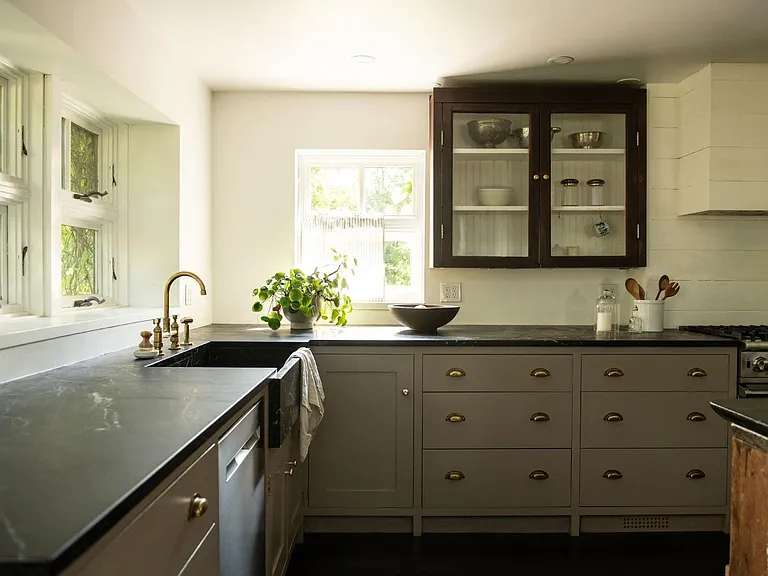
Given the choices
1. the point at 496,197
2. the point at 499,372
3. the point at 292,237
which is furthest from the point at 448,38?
the point at 499,372

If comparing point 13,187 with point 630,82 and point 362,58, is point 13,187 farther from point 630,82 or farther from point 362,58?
point 630,82

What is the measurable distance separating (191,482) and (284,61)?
2.29 meters

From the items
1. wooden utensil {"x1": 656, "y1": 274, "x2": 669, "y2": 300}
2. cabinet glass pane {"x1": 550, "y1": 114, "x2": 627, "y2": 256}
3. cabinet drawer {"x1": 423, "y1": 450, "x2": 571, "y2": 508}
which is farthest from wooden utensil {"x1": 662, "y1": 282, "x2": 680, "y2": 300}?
cabinet drawer {"x1": 423, "y1": 450, "x2": 571, "y2": 508}

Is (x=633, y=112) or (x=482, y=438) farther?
(x=633, y=112)

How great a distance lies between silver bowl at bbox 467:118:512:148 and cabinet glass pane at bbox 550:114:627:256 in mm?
254

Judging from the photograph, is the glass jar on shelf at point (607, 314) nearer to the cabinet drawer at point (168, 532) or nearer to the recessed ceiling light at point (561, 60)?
the recessed ceiling light at point (561, 60)

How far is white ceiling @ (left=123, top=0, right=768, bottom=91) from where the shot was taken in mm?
2352

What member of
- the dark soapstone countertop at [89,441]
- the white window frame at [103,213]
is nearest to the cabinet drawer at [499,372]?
the dark soapstone countertop at [89,441]

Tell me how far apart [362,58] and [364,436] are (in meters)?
1.75

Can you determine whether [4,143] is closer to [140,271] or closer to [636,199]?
[140,271]

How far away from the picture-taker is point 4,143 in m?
2.02

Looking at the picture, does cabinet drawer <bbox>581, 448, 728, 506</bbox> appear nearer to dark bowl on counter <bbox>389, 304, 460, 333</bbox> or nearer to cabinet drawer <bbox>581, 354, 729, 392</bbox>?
cabinet drawer <bbox>581, 354, 729, 392</bbox>

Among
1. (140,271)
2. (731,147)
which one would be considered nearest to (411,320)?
(140,271)

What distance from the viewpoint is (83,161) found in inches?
102
